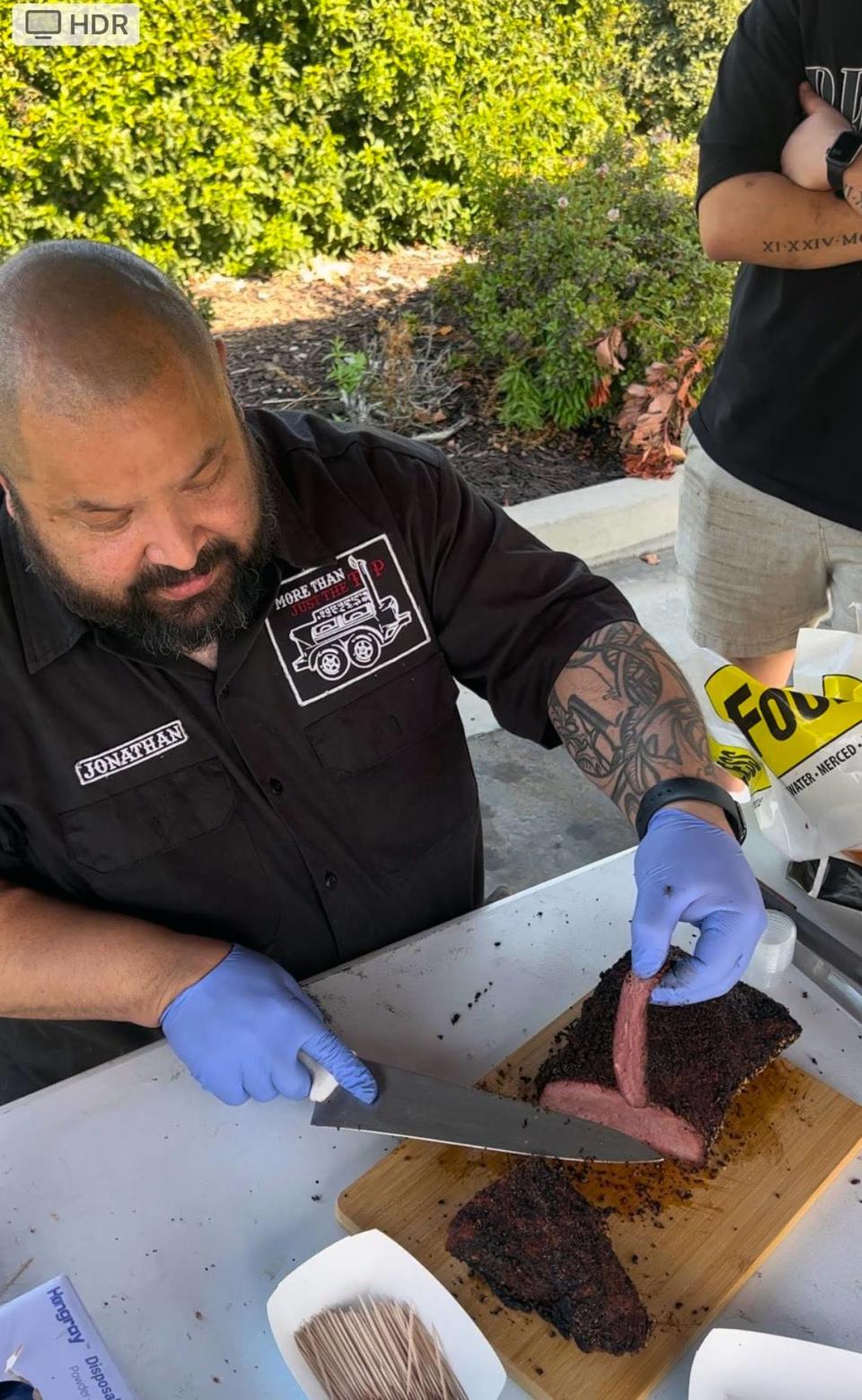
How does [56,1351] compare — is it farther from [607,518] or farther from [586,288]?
[586,288]

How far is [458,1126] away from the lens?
1.35m

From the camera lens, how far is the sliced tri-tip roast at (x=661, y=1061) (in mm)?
1383

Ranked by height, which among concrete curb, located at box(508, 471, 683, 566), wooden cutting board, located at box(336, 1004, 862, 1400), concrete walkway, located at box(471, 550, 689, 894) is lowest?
concrete walkway, located at box(471, 550, 689, 894)

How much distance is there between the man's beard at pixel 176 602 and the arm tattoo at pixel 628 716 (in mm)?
560

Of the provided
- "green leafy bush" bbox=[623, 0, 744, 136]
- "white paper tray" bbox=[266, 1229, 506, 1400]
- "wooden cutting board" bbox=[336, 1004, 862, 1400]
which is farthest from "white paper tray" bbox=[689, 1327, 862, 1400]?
"green leafy bush" bbox=[623, 0, 744, 136]

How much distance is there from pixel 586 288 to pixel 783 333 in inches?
119

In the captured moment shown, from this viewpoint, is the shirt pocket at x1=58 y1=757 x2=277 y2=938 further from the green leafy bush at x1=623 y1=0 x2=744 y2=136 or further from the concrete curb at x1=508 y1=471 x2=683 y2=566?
the green leafy bush at x1=623 y1=0 x2=744 y2=136

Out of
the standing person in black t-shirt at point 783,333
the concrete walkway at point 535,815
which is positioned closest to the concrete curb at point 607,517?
the concrete walkway at point 535,815

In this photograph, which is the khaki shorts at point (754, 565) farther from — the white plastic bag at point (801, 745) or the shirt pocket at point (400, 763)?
the shirt pocket at point (400, 763)

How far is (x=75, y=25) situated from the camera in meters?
5.90

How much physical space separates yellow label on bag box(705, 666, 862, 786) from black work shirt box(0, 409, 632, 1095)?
0.75 ft

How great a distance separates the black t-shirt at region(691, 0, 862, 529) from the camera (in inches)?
87.6

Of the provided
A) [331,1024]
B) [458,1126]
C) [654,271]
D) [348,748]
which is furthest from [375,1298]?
[654,271]

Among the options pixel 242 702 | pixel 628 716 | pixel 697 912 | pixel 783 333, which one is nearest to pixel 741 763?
pixel 628 716
